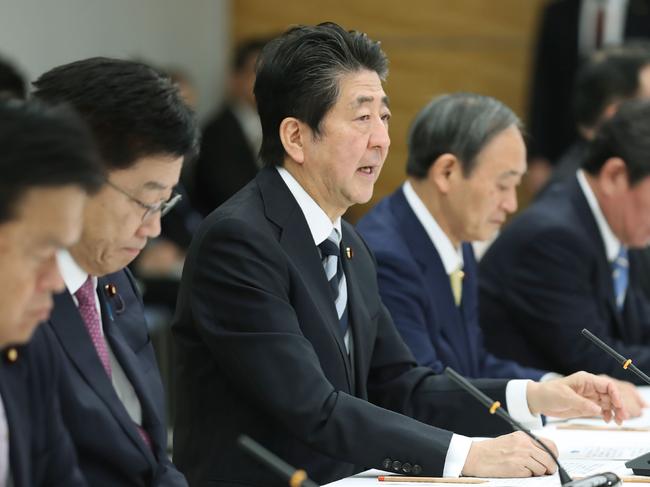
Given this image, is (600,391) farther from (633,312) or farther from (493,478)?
(633,312)

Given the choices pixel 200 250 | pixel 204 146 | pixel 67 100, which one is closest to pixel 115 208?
pixel 67 100

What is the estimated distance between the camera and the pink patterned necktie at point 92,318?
2.15 meters

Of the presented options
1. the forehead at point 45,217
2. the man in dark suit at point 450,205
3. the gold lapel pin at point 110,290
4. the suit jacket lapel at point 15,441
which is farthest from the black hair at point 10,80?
the forehead at point 45,217

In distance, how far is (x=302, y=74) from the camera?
2557 mm

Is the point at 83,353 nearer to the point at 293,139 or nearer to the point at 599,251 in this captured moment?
the point at 293,139

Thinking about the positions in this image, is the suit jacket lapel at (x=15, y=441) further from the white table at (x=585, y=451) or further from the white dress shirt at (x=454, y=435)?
the white dress shirt at (x=454, y=435)

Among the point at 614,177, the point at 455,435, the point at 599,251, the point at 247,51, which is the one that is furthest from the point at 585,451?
the point at 247,51

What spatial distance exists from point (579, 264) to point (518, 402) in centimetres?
109

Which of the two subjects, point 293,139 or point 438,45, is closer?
point 293,139

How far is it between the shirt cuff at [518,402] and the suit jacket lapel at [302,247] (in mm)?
387

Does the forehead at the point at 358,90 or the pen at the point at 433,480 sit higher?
the forehead at the point at 358,90

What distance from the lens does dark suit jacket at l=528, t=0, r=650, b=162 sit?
6465mm

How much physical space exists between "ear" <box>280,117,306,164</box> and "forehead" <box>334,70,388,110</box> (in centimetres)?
9

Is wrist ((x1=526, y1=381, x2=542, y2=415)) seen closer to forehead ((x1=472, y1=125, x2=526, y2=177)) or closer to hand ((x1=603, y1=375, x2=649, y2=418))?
hand ((x1=603, y1=375, x2=649, y2=418))
